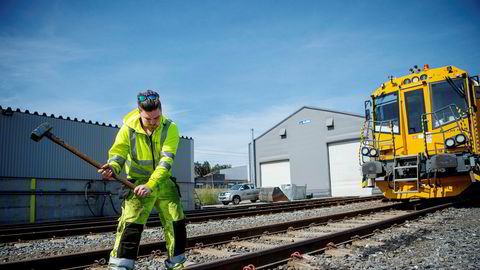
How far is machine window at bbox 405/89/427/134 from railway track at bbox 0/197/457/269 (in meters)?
3.41

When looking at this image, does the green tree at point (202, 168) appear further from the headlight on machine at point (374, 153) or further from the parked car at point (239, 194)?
the headlight on machine at point (374, 153)

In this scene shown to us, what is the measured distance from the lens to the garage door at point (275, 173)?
36719mm

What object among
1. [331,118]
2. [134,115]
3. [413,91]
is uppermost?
[331,118]

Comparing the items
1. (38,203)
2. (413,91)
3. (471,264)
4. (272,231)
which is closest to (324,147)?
(413,91)

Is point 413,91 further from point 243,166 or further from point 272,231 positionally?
point 243,166

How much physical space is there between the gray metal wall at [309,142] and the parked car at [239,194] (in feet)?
28.2

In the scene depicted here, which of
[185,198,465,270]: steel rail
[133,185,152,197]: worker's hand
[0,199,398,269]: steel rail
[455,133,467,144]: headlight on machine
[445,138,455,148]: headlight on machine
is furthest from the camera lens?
[445,138,455,148]: headlight on machine

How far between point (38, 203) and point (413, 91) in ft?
51.8

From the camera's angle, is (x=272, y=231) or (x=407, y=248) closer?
(x=407, y=248)

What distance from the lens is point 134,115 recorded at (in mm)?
3121

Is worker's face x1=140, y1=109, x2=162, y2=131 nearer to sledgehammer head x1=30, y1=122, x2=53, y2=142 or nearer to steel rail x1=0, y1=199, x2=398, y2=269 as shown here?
sledgehammer head x1=30, y1=122, x2=53, y2=142

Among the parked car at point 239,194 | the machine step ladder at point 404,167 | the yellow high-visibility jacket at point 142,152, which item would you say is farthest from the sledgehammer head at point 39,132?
the parked car at point 239,194

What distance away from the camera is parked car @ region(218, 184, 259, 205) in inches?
1011

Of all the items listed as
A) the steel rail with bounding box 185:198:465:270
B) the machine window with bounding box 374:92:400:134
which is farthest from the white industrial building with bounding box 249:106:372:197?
the steel rail with bounding box 185:198:465:270
